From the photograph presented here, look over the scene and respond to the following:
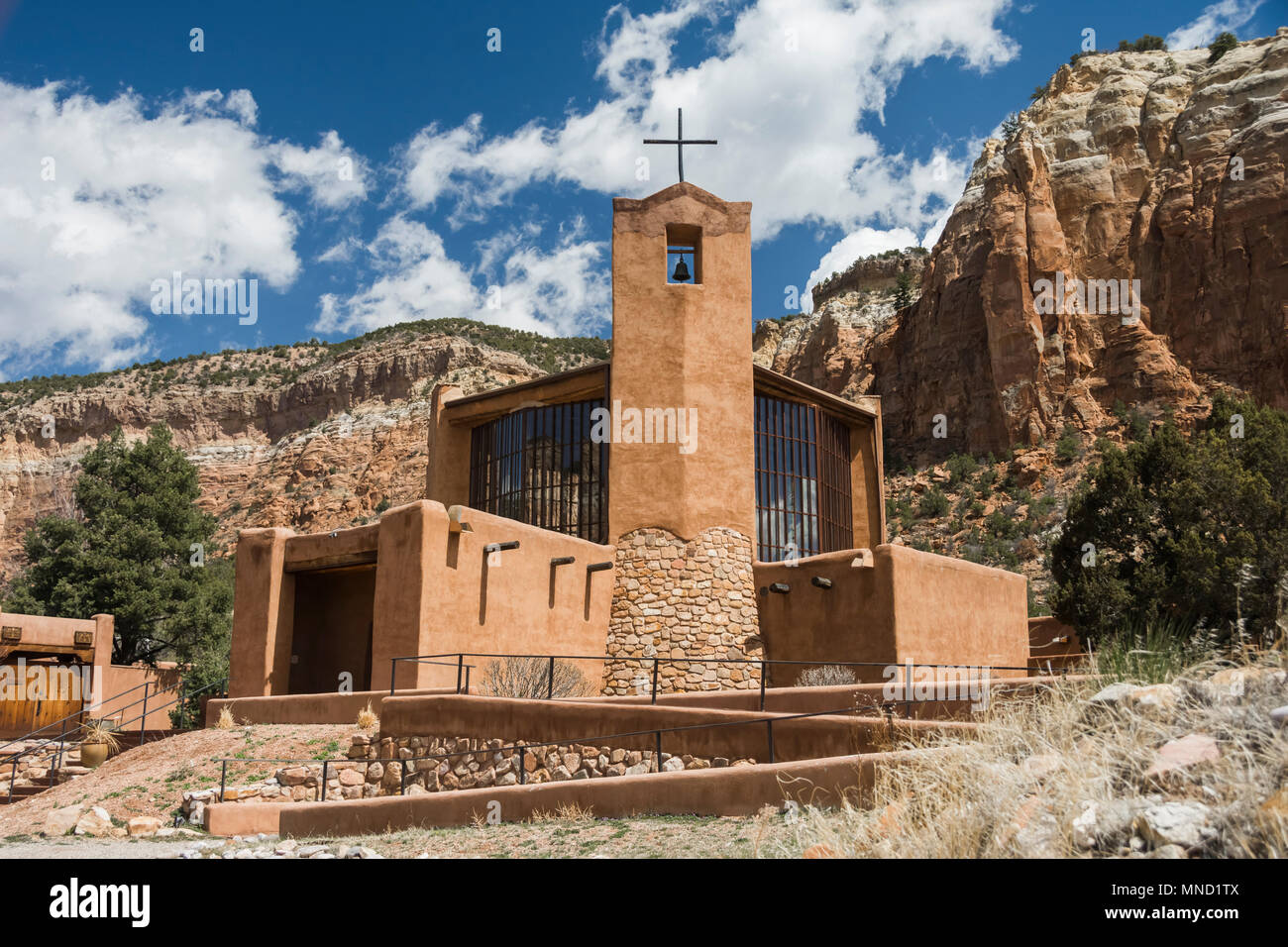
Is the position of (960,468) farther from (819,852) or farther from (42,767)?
(819,852)

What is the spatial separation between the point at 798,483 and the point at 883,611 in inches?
241

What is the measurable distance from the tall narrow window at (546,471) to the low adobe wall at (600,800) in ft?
36.7

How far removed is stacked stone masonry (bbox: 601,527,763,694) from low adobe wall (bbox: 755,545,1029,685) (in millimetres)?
657

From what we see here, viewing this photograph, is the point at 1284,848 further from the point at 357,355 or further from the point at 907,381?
the point at 357,355

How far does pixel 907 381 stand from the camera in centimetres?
6431

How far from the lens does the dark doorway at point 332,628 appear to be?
2214 cm

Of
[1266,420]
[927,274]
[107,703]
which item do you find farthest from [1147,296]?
[107,703]

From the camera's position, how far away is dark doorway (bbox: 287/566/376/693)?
2214 centimetres

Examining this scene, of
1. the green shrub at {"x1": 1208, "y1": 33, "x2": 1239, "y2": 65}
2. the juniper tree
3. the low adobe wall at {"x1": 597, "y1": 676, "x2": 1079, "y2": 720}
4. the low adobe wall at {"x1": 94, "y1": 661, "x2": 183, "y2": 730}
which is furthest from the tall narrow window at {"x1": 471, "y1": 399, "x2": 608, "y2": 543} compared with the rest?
the green shrub at {"x1": 1208, "y1": 33, "x2": 1239, "y2": 65}

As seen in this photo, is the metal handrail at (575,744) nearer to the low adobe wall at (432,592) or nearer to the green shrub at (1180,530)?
the low adobe wall at (432,592)

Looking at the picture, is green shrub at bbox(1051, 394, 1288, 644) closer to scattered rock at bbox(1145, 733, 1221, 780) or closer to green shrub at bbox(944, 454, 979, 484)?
scattered rock at bbox(1145, 733, 1221, 780)

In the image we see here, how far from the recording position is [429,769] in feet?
50.3

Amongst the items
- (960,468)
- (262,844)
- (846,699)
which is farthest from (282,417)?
(262,844)
